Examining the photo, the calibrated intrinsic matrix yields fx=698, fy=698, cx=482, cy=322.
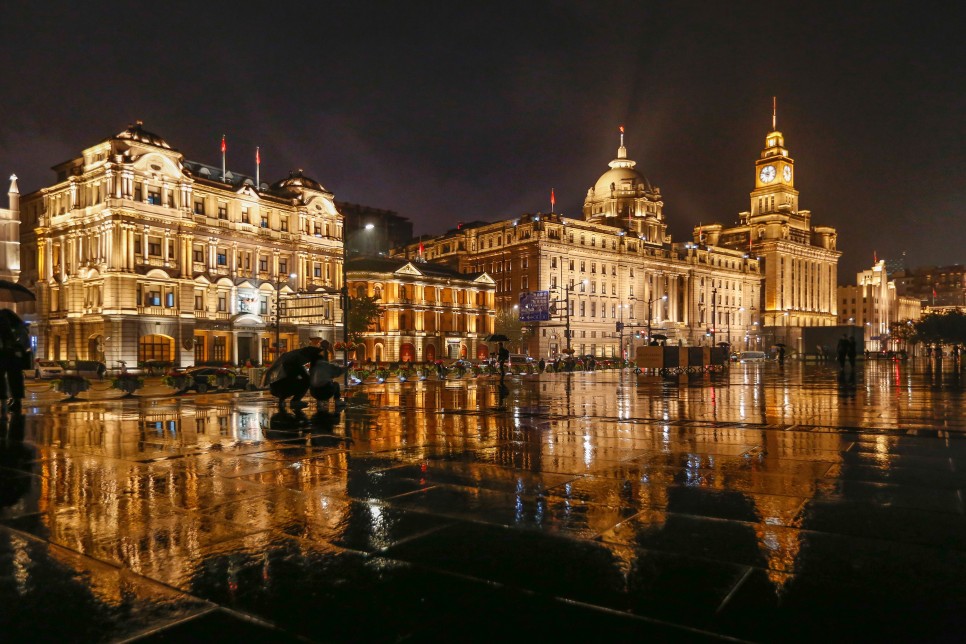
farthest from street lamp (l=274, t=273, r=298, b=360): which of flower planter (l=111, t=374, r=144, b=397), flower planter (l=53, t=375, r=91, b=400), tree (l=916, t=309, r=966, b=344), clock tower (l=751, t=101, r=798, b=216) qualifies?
clock tower (l=751, t=101, r=798, b=216)

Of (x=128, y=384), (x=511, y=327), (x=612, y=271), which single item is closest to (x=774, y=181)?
(x=612, y=271)

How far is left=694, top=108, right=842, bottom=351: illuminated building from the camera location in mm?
160750

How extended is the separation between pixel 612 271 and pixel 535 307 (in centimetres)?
5944

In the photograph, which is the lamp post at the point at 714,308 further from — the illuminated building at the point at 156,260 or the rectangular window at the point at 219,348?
the rectangular window at the point at 219,348

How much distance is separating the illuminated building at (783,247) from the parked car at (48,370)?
140 meters

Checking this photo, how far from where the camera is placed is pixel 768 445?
11.4 metres

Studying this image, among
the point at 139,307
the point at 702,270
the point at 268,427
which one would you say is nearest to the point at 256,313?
the point at 139,307

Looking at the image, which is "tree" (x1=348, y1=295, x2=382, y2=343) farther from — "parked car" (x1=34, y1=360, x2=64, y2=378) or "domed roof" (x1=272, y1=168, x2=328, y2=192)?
"parked car" (x1=34, y1=360, x2=64, y2=378)

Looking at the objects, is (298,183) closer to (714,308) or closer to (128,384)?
(128,384)

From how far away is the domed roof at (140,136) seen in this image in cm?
5975

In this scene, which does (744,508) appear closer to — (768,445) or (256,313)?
(768,445)

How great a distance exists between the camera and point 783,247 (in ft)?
530

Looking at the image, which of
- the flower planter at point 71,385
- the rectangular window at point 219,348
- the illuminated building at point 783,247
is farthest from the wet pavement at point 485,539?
the illuminated building at point 783,247

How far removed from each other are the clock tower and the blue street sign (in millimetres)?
130226
